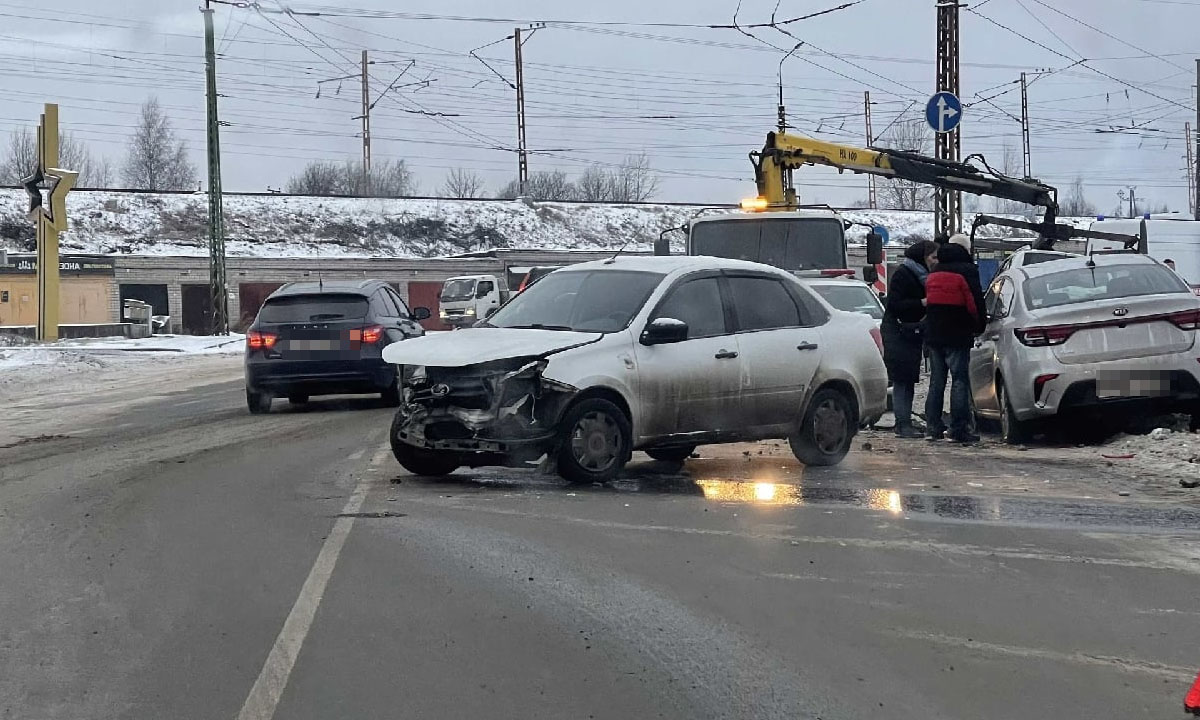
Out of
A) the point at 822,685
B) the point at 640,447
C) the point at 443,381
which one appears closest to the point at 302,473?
the point at 443,381

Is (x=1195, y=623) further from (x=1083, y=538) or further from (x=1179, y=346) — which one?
(x=1179, y=346)

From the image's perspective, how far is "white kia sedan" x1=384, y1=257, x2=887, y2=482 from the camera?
929 cm

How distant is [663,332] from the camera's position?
971 centimetres

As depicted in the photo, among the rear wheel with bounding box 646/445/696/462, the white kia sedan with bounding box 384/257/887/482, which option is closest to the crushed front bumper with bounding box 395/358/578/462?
the white kia sedan with bounding box 384/257/887/482

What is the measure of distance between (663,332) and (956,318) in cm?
409

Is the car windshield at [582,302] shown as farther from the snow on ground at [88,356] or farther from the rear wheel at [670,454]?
the snow on ground at [88,356]

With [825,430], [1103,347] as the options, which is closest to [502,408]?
[825,430]

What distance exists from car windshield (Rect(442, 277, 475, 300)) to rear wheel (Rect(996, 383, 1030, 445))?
3690 centimetres

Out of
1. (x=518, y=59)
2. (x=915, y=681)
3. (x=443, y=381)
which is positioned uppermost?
(x=518, y=59)

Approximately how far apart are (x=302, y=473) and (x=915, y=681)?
669 centimetres

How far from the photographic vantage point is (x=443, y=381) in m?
9.48

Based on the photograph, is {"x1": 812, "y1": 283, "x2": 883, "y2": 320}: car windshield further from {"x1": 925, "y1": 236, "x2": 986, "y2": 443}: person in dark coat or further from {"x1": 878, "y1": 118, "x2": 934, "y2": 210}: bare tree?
{"x1": 878, "y1": 118, "x2": 934, "y2": 210}: bare tree

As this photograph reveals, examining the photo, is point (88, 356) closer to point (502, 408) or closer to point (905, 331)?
point (905, 331)

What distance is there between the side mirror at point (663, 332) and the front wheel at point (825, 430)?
5.34 feet
